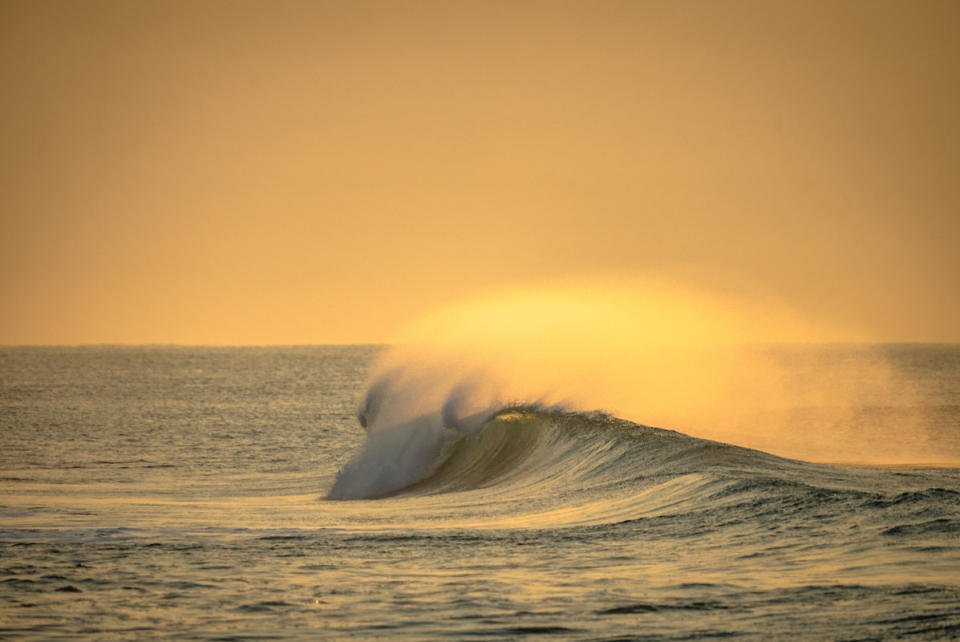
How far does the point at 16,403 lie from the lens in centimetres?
6569

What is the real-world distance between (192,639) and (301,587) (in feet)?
6.86

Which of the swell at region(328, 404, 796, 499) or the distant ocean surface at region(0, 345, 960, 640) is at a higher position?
the swell at region(328, 404, 796, 499)

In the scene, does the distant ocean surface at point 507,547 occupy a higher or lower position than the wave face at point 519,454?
lower

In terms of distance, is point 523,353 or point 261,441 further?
point 261,441

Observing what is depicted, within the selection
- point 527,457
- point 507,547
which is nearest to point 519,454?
point 527,457

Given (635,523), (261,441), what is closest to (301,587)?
(635,523)

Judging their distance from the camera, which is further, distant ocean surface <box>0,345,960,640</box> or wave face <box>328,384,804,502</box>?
wave face <box>328,384,804,502</box>

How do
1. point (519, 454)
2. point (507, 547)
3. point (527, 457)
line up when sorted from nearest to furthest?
point (507, 547) < point (527, 457) < point (519, 454)

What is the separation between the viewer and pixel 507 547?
14672 mm

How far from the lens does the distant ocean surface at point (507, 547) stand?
1078 cm

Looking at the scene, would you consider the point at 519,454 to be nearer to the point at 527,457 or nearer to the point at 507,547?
the point at 527,457

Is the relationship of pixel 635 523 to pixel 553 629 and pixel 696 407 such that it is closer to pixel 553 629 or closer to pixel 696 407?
pixel 553 629

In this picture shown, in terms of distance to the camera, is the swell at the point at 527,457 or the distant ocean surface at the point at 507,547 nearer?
the distant ocean surface at the point at 507,547

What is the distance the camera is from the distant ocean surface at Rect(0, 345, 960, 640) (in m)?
10.8
